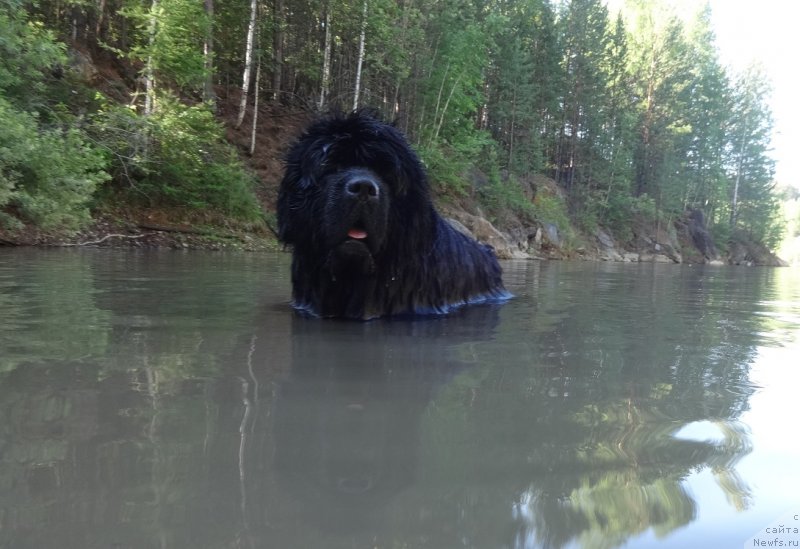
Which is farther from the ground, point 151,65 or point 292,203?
point 151,65

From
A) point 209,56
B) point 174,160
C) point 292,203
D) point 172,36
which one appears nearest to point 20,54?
point 174,160

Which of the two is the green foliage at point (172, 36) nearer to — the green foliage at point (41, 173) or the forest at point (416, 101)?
the forest at point (416, 101)

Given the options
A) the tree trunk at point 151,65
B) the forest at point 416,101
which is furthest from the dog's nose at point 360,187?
the tree trunk at point 151,65

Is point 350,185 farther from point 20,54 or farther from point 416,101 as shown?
point 416,101

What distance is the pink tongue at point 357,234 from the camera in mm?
3539

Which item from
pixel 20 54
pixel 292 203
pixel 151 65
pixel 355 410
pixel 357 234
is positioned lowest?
pixel 355 410

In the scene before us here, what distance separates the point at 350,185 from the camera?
3385 millimetres

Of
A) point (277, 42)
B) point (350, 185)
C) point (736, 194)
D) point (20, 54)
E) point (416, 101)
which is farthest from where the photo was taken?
point (736, 194)

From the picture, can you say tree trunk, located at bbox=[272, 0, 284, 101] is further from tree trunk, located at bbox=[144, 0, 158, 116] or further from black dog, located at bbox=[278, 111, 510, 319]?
black dog, located at bbox=[278, 111, 510, 319]

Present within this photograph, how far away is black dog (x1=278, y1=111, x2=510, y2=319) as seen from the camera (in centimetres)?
354

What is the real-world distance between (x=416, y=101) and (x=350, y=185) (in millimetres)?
24707

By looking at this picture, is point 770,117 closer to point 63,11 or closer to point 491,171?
point 491,171

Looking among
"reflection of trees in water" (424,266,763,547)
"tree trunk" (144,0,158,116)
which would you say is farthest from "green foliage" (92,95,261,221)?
"reflection of trees in water" (424,266,763,547)

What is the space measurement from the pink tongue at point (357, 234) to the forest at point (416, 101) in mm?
1239
